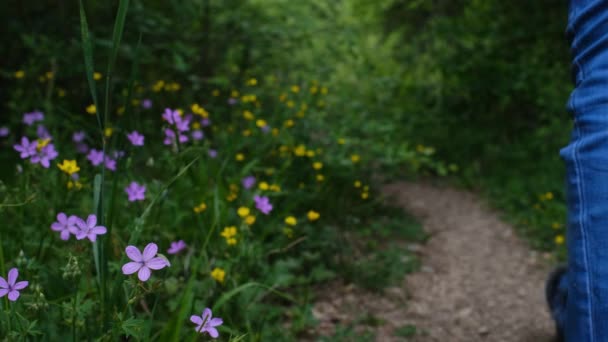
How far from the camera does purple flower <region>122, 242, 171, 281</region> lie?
0.99 metres

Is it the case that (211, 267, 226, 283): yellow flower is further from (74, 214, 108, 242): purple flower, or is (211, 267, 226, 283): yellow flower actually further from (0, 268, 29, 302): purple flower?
(0, 268, 29, 302): purple flower

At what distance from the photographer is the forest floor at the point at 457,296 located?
2.02 meters

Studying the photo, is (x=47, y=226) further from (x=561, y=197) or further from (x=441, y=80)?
(x=441, y=80)

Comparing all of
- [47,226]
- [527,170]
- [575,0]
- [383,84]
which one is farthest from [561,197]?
[47,226]

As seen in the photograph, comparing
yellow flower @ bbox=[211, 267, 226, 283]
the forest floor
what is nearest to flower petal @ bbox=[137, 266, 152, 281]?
yellow flower @ bbox=[211, 267, 226, 283]

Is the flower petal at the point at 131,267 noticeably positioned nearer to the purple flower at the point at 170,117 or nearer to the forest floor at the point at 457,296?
the purple flower at the point at 170,117

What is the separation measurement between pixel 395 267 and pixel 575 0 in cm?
157

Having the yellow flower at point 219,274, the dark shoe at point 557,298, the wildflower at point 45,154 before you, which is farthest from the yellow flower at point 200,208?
the dark shoe at point 557,298

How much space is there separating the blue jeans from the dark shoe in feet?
1.82

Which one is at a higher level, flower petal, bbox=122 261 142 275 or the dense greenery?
the dense greenery

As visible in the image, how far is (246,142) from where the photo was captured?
2789mm

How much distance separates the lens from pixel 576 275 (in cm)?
103

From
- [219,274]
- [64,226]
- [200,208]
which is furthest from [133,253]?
[200,208]

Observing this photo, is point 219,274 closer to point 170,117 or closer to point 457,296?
point 170,117
